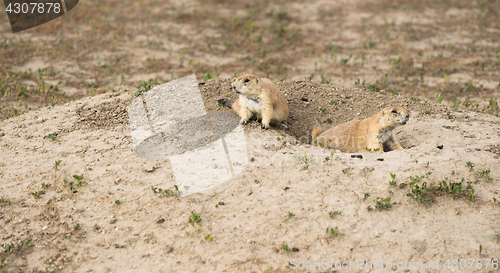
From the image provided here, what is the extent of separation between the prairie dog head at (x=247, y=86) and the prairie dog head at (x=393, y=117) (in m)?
1.93

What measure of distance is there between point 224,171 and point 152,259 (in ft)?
4.84

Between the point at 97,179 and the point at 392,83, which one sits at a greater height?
the point at 97,179

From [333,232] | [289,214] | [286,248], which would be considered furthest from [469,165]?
[286,248]

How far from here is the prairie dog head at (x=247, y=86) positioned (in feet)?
19.4

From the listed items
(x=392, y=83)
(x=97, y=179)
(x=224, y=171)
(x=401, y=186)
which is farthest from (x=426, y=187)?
(x=392, y=83)

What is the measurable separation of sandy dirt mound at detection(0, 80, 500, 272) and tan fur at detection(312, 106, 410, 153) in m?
0.48

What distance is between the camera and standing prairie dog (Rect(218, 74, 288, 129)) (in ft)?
19.7

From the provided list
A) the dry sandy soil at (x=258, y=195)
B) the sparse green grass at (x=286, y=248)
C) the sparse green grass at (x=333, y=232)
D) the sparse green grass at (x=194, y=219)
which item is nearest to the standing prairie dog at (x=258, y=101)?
the dry sandy soil at (x=258, y=195)

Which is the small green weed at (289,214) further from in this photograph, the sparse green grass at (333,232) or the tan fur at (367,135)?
the tan fur at (367,135)

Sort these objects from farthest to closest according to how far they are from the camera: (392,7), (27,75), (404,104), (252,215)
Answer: (392,7) < (27,75) < (404,104) < (252,215)

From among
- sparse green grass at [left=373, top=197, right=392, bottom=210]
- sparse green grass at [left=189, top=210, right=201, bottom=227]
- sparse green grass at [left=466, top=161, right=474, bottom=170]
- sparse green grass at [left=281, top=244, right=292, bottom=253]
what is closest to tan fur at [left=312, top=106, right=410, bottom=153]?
sparse green grass at [left=466, top=161, right=474, bottom=170]

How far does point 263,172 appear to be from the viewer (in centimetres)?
512

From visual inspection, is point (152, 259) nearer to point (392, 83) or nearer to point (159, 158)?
point (159, 158)

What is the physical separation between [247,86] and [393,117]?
222 cm
